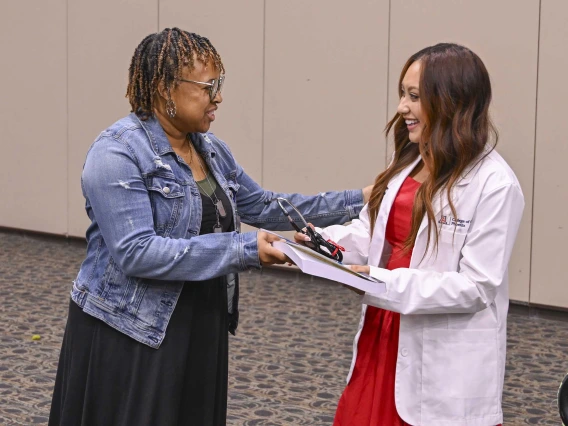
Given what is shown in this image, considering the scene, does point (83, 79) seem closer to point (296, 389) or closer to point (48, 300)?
point (48, 300)

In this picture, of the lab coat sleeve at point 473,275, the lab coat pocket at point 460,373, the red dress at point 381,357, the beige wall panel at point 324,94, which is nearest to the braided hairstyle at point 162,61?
the red dress at point 381,357

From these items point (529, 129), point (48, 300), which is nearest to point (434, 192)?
point (529, 129)

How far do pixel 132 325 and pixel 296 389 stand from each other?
267cm

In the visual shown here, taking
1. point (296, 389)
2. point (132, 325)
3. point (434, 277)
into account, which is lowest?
point (296, 389)

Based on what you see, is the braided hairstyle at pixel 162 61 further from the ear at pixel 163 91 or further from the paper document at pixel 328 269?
the paper document at pixel 328 269

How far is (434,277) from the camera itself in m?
3.09

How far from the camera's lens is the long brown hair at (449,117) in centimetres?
312

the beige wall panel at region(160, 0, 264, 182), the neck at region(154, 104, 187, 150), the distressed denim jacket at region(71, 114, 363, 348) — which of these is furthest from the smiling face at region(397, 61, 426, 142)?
the beige wall panel at region(160, 0, 264, 182)

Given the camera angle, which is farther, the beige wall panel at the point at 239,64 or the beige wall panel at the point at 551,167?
the beige wall panel at the point at 239,64

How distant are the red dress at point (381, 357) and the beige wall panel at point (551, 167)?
4.37 meters

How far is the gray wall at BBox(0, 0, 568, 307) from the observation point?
7.48 m

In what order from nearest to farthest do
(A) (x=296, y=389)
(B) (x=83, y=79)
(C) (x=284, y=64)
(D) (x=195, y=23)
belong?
(A) (x=296, y=389), (C) (x=284, y=64), (D) (x=195, y=23), (B) (x=83, y=79)

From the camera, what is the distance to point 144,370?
321 cm

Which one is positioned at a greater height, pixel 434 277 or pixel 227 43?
pixel 227 43
